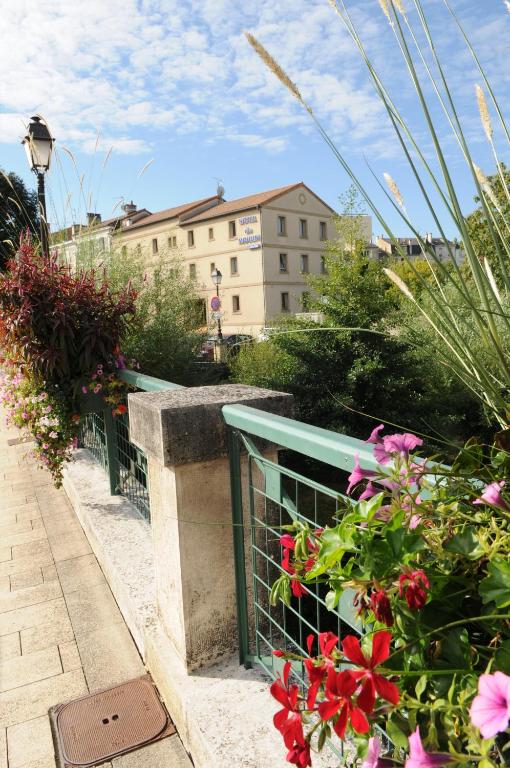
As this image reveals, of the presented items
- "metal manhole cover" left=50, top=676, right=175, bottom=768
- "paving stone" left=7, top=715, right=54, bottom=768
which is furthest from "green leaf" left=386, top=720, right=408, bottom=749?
"paving stone" left=7, top=715, right=54, bottom=768

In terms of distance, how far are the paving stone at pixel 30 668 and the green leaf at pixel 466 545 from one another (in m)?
2.42

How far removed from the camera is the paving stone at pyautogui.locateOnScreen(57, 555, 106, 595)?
3432mm

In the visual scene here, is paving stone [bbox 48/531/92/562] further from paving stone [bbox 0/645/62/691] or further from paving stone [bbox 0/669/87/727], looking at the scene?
paving stone [bbox 0/669/87/727]

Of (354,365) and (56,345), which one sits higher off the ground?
(56,345)

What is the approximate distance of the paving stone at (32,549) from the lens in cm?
389

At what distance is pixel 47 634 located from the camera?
2916mm

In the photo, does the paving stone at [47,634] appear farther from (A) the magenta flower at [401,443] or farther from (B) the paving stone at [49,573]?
(A) the magenta flower at [401,443]

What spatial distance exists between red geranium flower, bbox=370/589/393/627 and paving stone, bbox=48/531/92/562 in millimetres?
3437

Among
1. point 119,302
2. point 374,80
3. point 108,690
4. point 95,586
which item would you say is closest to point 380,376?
point 119,302

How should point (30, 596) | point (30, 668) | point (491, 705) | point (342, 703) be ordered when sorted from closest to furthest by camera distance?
point (491, 705)
point (342, 703)
point (30, 668)
point (30, 596)

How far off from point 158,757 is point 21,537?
99.4 inches

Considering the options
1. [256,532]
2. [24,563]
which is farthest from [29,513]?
[256,532]

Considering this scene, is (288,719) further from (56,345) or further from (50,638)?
(56,345)

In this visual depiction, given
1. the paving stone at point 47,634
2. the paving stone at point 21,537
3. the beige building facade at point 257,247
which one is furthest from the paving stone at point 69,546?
the beige building facade at point 257,247
